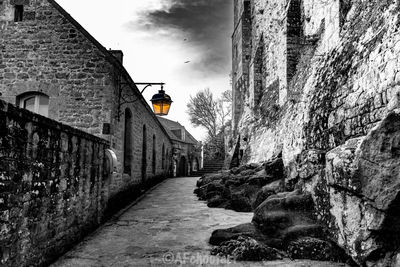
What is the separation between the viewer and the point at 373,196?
10.6 feet

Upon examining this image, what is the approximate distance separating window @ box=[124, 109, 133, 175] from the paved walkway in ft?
6.52

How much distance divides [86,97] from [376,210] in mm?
6925

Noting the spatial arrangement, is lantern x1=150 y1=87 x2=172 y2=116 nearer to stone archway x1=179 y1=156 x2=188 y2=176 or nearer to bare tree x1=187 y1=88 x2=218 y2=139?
stone archway x1=179 y1=156 x2=188 y2=176

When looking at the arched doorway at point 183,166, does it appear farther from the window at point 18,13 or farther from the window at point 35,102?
the window at point 18,13

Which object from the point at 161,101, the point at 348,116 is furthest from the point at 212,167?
the point at 348,116

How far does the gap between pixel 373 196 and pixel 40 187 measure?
384 centimetres

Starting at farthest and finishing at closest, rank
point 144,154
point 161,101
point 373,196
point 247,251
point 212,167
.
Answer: point 212,167
point 144,154
point 161,101
point 247,251
point 373,196

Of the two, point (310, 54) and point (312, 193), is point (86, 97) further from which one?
point (310, 54)

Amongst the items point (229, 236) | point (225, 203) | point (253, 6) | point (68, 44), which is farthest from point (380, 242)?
point (253, 6)

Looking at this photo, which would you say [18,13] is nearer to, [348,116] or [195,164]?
[348,116]

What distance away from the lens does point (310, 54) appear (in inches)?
364

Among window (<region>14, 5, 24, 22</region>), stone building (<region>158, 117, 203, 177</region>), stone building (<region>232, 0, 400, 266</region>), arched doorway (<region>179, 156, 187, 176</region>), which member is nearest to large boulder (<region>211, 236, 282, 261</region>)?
stone building (<region>232, 0, 400, 266</region>)

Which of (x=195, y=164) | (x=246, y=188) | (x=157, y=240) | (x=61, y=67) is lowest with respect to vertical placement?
(x=157, y=240)

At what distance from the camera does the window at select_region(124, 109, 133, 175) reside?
388 inches
